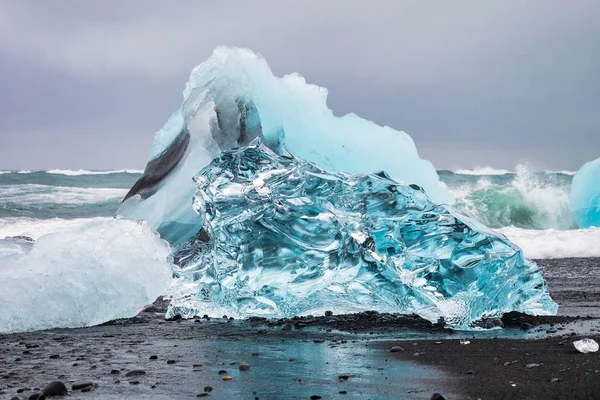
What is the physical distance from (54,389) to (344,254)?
3072mm

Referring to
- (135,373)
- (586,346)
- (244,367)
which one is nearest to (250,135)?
(244,367)

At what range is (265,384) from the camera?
13.0 ft

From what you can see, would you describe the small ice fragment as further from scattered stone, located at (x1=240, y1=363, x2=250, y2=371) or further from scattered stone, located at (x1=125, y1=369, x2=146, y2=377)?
scattered stone, located at (x1=125, y1=369, x2=146, y2=377)

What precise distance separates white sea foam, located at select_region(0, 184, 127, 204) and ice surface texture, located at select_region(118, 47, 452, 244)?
60.2ft

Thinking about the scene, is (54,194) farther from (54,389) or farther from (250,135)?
(54,389)

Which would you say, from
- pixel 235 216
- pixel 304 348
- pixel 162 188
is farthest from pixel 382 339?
pixel 162 188

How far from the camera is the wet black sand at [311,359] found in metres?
3.73

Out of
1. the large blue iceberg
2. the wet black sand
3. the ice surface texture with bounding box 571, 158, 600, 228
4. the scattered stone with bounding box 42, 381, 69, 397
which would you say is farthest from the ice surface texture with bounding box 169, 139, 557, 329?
the ice surface texture with bounding box 571, 158, 600, 228

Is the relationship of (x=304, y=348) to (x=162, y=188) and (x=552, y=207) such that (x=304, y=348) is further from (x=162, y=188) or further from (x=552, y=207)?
(x=552, y=207)

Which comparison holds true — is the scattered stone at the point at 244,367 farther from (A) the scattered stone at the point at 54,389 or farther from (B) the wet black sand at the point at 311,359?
(A) the scattered stone at the point at 54,389

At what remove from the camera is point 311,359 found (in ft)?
15.3

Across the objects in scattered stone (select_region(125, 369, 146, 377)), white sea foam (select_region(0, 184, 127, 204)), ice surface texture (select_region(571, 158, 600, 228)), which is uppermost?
ice surface texture (select_region(571, 158, 600, 228))

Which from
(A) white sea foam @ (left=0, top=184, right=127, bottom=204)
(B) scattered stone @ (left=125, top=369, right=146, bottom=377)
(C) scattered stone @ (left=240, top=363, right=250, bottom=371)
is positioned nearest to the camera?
(B) scattered stone @ (left=125, top=369, right=146, bottom=377)

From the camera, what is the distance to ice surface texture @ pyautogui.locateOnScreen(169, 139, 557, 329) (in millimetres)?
6145
